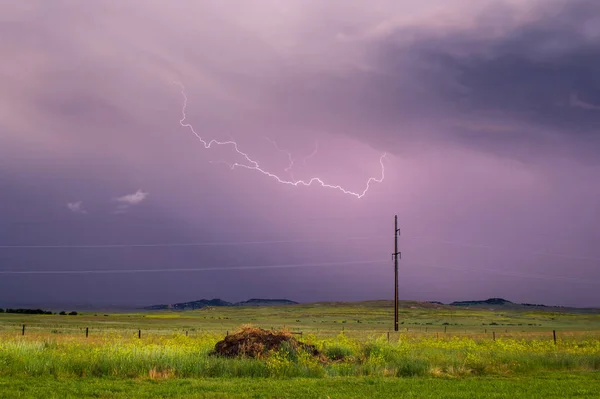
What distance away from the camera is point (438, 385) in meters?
19.9

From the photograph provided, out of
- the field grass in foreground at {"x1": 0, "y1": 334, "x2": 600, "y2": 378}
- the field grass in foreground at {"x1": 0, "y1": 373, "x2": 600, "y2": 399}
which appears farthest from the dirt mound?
the field grass in foreground at {"x1": 0, "y1": 373, "x2": 600, "y2": 399}

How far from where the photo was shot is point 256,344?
27.0 meters

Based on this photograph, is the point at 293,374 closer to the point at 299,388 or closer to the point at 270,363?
the point at 270,363

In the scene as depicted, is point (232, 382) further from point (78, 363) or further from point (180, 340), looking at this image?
point (180, 340)

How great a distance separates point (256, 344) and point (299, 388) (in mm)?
8798

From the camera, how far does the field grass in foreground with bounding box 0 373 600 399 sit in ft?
55.3

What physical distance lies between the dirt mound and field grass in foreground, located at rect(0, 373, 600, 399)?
5.75 m

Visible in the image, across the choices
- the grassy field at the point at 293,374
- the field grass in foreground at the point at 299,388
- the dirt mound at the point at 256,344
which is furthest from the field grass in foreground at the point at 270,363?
the field grass in foreground at the point at 299,388

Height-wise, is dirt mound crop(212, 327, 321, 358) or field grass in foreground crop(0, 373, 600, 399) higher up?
dirt mound crop(212, 327, 321, 358)

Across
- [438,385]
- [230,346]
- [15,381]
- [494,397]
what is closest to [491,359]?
[438,385]

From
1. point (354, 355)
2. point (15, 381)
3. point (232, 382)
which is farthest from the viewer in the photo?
point (354, 355)

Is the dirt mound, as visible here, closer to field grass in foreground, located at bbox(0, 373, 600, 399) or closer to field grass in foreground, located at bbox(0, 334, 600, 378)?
field grass in foreground, located at bbox(0, 334, 600, 378)

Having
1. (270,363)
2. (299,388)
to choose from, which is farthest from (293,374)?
(299,388)

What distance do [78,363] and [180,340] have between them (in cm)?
1354
